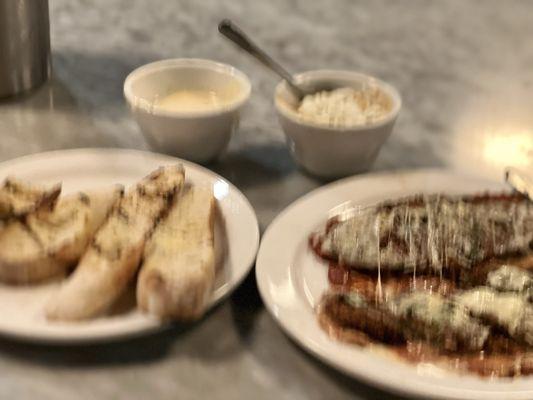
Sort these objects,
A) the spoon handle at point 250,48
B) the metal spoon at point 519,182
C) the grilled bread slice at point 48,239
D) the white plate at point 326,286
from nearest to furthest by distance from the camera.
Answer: the white plate at point 326,286, the grilled bread slice at point 48,239, the metal spoon at point 519,182, the spoon handle at point 250,48

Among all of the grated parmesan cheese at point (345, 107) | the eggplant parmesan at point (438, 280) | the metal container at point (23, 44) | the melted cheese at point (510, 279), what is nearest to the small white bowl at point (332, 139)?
the grated parmesan cheese at point (345, 107)

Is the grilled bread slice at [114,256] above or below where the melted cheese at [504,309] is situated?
below

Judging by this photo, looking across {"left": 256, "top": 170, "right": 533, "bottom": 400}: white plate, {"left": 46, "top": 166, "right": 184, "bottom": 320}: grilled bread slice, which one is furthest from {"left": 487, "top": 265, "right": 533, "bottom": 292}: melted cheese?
{"left": 46, "top": 166, "right": 184, "bottom": 320}: grilled bread slice

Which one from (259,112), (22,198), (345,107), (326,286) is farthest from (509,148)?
(22,198)

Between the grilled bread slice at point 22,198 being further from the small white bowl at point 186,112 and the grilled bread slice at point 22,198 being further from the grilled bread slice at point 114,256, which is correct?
the small white bowl at point 186,112

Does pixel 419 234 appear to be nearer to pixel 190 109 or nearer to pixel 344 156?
pixel 344 156

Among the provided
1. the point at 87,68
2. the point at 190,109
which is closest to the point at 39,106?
the point at 87,68
